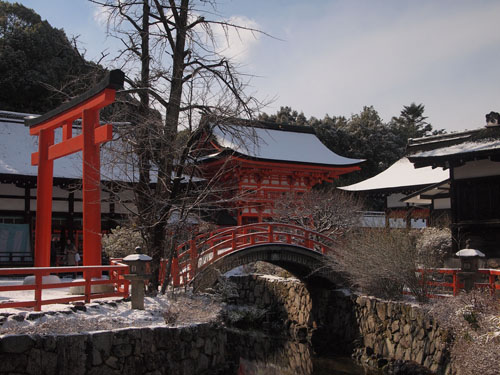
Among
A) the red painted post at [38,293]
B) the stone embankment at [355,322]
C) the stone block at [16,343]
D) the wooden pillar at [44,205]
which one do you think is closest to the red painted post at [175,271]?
the wooden pillar at [44,205]

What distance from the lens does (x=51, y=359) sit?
835cm

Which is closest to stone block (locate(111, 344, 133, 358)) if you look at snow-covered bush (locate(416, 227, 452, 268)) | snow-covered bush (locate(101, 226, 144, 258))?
snow-covered bush (locate(101, 226, 144, 258))

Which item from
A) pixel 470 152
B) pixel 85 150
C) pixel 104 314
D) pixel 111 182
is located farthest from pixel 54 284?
pixel 470 152

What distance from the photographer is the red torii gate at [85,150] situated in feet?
36.7

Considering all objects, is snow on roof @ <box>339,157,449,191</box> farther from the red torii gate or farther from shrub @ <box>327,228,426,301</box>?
the red torii gate

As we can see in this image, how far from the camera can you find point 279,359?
49.1 feet

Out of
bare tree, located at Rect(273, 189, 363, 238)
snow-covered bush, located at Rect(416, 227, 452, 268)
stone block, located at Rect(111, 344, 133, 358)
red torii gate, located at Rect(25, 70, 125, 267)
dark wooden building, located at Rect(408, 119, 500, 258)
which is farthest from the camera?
bare tree, located at Rect(273, 189, 363, 238)

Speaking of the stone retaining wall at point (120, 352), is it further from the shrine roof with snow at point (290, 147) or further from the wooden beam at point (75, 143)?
the shrine roof with snow at point (290, 147)

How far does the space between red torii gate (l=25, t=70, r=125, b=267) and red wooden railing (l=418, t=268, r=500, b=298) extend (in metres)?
7.79

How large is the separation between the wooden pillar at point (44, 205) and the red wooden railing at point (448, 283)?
29.3 feet

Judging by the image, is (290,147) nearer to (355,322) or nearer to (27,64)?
(355,322)

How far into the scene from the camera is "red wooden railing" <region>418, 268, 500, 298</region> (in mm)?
12348

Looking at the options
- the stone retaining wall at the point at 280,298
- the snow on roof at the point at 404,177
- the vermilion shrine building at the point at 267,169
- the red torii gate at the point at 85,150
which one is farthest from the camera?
the snow on roof at the point at 404,177

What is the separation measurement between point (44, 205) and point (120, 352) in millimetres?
5137
